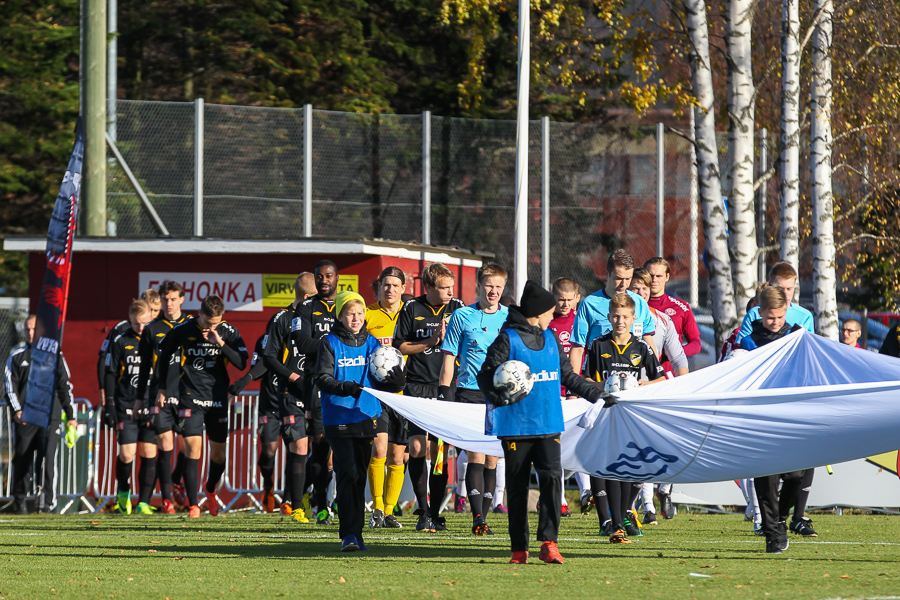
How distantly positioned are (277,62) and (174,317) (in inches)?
512

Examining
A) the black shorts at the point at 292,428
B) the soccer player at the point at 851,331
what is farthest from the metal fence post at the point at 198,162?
the soccer player at the point at 851,331

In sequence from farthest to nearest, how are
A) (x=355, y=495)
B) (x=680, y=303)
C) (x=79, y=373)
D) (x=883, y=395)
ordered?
(x=79, y=373)
(x=680, y=303)
(x=355, y=495)
(x=883, y=395)

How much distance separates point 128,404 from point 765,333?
272 inches

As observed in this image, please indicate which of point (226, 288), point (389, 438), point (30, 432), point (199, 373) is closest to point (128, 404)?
point (199, 373)

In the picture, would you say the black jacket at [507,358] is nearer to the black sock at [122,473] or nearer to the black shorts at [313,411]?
the black shorts at [313,411]

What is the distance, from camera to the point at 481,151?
19656 millimetres

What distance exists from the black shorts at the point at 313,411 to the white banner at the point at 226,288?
11.2 ft

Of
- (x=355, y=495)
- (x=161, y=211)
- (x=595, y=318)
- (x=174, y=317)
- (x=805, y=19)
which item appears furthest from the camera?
(x=805, y=19)

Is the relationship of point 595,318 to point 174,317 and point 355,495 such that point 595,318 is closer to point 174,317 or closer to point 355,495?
point 355,495

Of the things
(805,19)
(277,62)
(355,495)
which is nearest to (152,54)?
(277,62)

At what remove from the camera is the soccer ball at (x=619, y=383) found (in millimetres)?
9203

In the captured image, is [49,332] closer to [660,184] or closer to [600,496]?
[600,496]

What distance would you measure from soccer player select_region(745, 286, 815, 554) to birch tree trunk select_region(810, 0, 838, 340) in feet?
26.1

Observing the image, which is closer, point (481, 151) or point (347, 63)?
point (481, 151)
